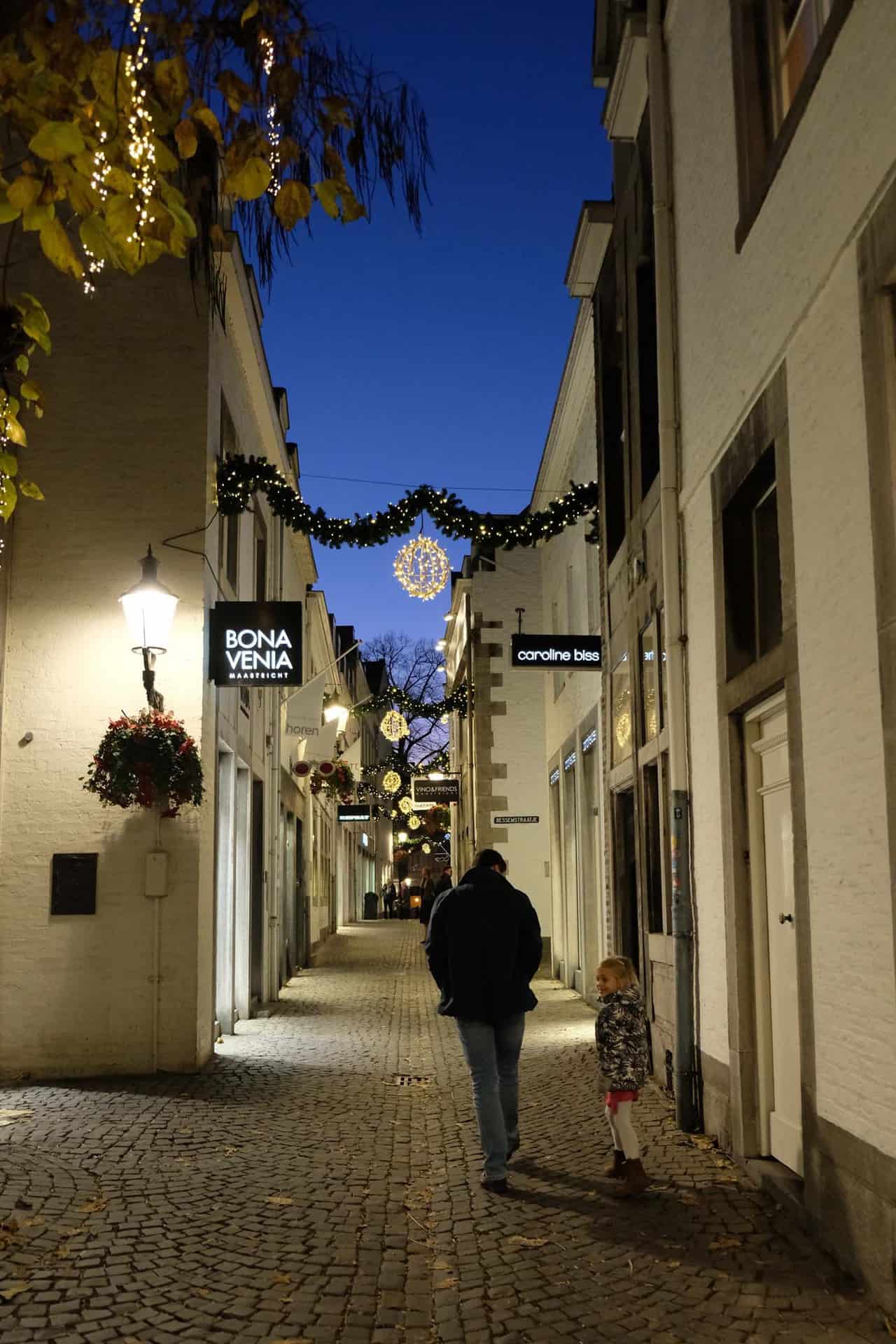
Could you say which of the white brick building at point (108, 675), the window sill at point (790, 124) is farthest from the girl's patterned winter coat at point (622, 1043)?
the white brick building at point (108, 675)

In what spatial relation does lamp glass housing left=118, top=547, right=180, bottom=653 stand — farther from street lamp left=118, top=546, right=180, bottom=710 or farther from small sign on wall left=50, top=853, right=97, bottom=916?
small sign on wall left=50, top=853, right=97, bottom=916

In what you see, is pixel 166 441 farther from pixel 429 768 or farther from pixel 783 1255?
pixel 429 768

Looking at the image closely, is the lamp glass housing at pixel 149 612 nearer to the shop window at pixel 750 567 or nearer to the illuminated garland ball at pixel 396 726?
the shop window at pixel 750 567

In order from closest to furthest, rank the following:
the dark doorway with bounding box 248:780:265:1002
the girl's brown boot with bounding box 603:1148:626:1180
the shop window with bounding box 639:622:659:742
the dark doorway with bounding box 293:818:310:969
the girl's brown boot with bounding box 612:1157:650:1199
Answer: the girl's brown boot with bounding box 612:1157:650:1199, the girl's brown boot with bounding box 603:1148:626:1180, the shop window with bounding box 639:622:659:742, the dark doorway with bounding box 248:780:265:1002, the dark doorway with bounding box 293:818:310:969

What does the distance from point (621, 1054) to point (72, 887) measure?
5800 mm

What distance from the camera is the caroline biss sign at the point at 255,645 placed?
39.4 feet

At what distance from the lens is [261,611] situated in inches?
475

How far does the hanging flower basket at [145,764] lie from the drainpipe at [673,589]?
3999 millimetres

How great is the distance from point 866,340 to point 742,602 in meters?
2.90

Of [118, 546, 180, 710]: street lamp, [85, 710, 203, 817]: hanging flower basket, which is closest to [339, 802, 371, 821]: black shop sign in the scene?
[85, 710, 203, 817]: hanging flower basket

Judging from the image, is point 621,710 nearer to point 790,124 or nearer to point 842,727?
point 790,124

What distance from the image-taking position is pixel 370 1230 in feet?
20.7

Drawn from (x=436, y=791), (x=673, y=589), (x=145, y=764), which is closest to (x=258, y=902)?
(x=145, y=764)

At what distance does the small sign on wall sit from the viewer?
11.2 meters
